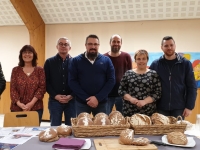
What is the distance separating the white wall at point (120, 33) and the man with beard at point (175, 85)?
2.42 metres

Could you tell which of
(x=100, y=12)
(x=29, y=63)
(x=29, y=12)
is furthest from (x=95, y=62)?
(x=29, y=12)

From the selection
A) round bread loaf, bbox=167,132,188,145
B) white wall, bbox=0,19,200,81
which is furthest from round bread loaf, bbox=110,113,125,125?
white wall, bbox=0,19,200,81

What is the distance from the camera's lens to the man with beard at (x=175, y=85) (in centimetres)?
218

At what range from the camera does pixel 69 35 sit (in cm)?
488

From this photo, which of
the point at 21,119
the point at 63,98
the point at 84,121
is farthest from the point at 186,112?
the point at 21,119

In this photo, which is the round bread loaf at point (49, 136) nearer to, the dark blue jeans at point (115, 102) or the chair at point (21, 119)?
the chair at point (21, 119)

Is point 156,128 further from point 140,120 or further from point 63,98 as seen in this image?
point 63,98

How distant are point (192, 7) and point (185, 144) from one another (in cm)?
348

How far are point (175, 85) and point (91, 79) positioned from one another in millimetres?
893

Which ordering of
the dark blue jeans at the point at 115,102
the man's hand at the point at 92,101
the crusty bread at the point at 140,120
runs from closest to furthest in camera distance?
1. the crusty bread at the point at 140,120
2. the man's hand at the point at 92,101
3. the dark blue jeans at the point at 115,102

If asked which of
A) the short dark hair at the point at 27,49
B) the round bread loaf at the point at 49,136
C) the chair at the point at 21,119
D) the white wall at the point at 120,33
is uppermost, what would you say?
the white wall at the point at 120,33

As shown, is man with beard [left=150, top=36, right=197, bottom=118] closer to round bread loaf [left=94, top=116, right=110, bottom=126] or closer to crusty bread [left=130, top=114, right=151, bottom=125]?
crusty bread [left=130, top=114, right=151, bottom=125]

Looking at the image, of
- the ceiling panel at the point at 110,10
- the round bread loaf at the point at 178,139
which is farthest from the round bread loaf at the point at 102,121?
the ceiling panel at the point at 110,10

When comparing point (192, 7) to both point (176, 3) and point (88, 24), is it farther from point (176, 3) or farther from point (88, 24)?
point (88, 24)
